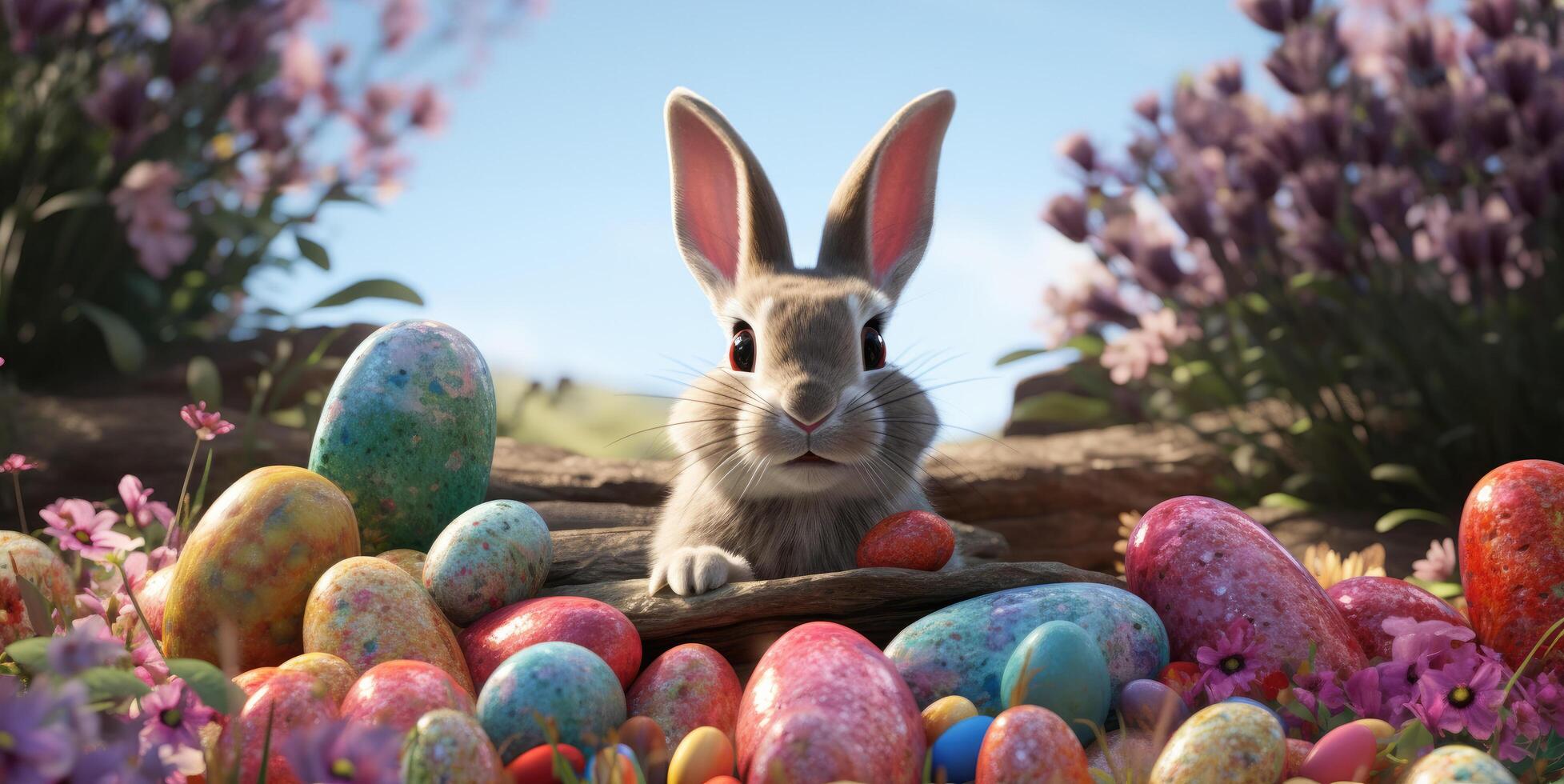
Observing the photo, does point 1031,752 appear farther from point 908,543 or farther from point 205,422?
point 205,422

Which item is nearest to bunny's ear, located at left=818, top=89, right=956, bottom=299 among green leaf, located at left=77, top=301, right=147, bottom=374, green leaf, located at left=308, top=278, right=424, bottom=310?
green leaf, located at left=308, top=278, right=424, bottom=310

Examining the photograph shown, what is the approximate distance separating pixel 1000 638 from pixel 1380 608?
1129mm

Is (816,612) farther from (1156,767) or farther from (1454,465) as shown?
(1454,465)

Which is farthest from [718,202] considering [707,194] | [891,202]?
[891,202]

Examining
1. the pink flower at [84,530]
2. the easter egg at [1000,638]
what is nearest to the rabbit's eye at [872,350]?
the easter egg at [1000,638]

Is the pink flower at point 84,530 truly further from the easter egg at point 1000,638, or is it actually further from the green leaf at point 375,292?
the green leaf at point 375,292

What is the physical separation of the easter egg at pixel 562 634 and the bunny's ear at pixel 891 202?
1354 mm

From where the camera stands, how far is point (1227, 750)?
1925 mm

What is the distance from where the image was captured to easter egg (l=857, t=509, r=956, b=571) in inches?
112

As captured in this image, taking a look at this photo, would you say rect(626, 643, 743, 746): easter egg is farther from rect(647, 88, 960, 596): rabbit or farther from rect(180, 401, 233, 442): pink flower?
rect(180, 401, 233, 442): pink flower

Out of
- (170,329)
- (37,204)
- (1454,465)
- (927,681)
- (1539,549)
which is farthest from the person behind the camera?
(170,329)

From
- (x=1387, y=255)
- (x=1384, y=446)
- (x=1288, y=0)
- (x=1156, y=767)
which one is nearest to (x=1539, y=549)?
(x=1156, y=767)

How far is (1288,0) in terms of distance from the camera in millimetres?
5883

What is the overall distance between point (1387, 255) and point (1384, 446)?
1514 mm
